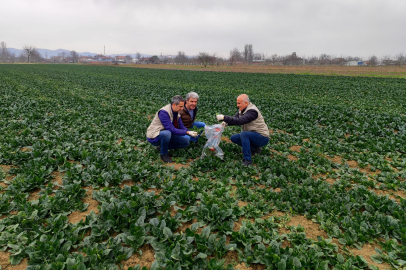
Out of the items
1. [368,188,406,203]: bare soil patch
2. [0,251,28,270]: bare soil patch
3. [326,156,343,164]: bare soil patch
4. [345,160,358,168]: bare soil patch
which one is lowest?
[0,251,28,270]: bare soil patch

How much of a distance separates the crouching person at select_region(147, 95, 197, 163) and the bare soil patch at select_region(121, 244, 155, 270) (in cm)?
302

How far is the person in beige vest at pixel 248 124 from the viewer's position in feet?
18.9

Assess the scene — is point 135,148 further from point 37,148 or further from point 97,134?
point 37,148

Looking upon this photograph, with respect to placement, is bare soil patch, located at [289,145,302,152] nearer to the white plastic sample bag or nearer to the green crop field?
the green crop field

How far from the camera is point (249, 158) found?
20.3 ft

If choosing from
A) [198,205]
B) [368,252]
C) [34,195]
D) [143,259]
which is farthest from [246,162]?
[34,195]

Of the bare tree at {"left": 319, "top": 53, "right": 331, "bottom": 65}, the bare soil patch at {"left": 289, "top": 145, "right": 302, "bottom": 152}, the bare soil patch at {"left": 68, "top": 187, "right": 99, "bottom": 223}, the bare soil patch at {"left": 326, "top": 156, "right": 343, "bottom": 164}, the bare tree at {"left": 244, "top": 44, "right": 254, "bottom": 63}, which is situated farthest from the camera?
the bare tree at {"left": 244, "top": 44, "right": 254, "bottom": 63}

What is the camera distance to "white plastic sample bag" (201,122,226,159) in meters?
6.16

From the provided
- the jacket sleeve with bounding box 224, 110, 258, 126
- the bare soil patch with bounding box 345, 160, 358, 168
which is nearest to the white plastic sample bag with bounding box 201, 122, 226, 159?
the jacket sleeve with bounding box 224, 110, 258, 126

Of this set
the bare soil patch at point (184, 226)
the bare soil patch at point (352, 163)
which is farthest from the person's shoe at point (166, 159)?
the bare soil patch at point (352, 163)

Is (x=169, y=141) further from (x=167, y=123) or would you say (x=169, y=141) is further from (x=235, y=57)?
(x=235, y=57)

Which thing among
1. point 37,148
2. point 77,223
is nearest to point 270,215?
point 77,223

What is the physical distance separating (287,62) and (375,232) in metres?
93.7

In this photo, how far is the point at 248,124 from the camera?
6137 mm
